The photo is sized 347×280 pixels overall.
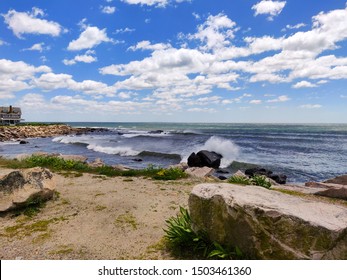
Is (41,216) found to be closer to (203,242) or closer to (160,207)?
(160,207)

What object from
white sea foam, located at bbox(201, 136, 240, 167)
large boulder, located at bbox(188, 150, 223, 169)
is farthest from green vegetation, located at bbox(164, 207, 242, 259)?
white sea foam, located at bbox(201, 136, 240, 167)

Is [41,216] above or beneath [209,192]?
beneath

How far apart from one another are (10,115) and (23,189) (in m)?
113

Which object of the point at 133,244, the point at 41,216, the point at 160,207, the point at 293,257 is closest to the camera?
the point at 293,257

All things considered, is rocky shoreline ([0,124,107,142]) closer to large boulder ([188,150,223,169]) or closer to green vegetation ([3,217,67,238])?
large boulder ([188,150,223,169])

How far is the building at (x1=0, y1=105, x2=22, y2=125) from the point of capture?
343 feet

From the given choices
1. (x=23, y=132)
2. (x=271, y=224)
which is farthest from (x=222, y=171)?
(x=23, y=132)

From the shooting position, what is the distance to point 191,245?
6477 mm

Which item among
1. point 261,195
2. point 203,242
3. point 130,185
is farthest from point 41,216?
point 261,195

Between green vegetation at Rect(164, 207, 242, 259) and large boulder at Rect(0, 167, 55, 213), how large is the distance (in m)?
5.14

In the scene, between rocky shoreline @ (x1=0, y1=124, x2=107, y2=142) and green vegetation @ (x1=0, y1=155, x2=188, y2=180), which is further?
rocky shoreline @ (x1=0, y1=124, x2=107, y2=142)

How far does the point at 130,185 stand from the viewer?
1297 centimetres

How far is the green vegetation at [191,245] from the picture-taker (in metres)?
5.59

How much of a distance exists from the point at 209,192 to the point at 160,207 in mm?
3794
